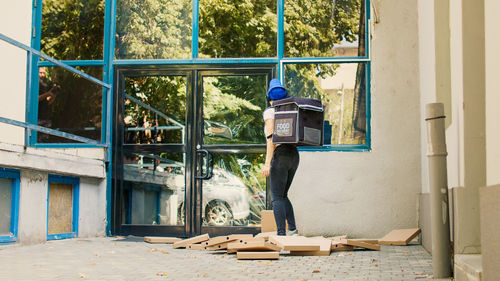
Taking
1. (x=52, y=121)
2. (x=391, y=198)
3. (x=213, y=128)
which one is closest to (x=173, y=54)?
(x=213, y=128)

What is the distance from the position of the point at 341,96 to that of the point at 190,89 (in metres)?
2.31

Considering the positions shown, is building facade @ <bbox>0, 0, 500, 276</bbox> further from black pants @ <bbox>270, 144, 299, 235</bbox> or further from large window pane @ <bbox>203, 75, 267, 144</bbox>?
black pants @ <bbox>270, 144, 299, 235</bbox>

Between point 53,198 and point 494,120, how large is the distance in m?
6.37

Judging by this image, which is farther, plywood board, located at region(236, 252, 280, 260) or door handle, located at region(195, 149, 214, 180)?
door handle, located at region(195, 149, 214, 180)

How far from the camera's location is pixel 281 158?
24.4ft

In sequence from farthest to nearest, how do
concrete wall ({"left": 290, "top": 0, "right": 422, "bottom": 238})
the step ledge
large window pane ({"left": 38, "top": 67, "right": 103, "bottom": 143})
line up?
large window pane ({"left": 38, "top": 67, "right": 103, "bottom": 143}) → concrete wall ({"left": 290, "top": 0, "right": 422, "bottom": 238}) → the step ledge

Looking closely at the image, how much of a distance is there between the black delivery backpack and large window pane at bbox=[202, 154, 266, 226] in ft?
6.84

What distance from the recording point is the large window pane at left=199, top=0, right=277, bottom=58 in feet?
31.6

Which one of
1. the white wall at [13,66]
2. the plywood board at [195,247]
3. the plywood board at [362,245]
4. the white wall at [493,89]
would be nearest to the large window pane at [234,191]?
the plywood board at [195,247]

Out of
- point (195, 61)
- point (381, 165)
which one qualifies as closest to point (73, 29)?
point (195, 61)

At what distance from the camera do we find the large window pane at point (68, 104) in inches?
387

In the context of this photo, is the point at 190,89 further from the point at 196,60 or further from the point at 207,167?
the point at 207,167

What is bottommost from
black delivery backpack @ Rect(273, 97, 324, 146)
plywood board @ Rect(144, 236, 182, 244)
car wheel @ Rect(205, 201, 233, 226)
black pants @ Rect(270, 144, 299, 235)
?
plywood board @ Rect(144, 236, 182, 244)

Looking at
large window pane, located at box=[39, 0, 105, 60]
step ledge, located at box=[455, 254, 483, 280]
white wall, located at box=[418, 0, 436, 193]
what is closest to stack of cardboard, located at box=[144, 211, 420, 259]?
white wall, located at box=[418, 0, 436, 193]
